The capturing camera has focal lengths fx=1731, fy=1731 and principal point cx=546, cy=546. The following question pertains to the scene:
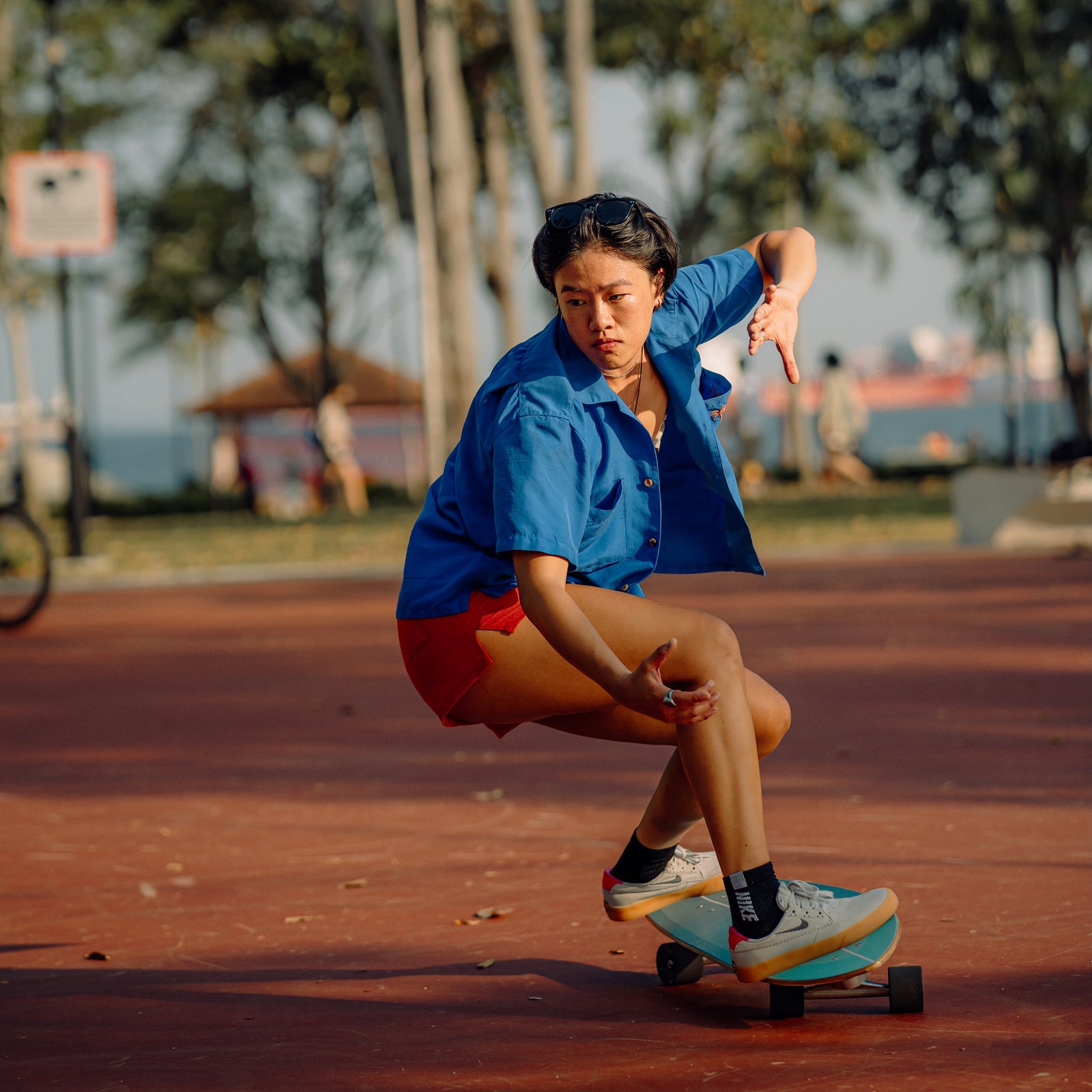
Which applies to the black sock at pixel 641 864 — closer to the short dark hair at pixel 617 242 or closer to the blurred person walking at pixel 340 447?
the short dark hair at pixel 617 242

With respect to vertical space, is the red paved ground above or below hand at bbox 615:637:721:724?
below

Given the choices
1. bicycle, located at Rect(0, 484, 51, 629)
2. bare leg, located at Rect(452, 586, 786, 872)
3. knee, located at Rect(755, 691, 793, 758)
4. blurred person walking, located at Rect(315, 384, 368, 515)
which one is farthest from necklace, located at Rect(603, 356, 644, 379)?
blurred person walking, located at Rect(315, 384, 368, 515)

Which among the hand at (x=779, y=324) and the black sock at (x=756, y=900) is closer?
the black sock at (x=756, y=900)

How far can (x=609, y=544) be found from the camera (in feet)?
11.4

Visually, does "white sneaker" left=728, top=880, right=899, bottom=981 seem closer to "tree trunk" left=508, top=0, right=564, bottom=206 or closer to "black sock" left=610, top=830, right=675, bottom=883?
"black sock" left=610, top=830, right=675, bottom=883

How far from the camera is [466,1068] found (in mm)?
3309

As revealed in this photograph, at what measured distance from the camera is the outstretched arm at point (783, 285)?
3.54 meters

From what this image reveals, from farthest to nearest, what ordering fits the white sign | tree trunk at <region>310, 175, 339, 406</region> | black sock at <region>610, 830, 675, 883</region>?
tree trunk at <region>310, 175, 339, 406</region>, the white sign, black sock at <region>610, 830, 675, 883</region>

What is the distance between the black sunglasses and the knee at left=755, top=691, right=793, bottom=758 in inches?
40.2

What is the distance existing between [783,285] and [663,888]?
134 centimetres

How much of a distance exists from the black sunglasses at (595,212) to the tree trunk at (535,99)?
61.9 ft

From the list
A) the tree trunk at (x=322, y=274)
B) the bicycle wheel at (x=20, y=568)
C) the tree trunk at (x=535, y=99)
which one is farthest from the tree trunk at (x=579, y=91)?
the tree trunk at (x=322, y=274)

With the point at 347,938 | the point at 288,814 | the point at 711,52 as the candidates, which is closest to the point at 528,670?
the point at 347,938

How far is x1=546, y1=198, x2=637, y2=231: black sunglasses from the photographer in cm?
338
